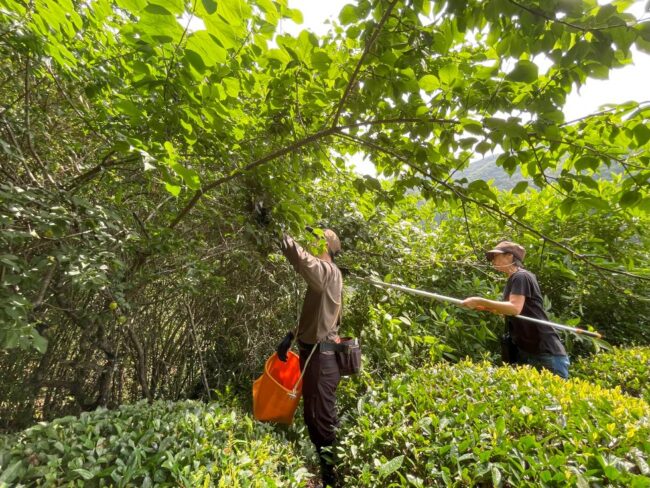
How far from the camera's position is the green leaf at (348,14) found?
124 centimetres

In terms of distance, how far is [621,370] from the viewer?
12.5 feet

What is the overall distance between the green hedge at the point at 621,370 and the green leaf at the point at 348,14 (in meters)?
4.09

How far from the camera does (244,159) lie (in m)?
1.94

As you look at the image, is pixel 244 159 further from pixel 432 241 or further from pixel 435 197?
pixel 432 241

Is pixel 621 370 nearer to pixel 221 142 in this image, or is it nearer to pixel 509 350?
pixel 509 350

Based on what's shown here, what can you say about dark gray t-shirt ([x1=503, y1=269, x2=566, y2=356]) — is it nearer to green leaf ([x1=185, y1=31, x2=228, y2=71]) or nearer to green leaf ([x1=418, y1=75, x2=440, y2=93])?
green leaf ([x1=418, y1=75, x2=440, y2=93])

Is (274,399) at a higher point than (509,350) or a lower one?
lower

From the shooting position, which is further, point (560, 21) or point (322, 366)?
point (322, 366)

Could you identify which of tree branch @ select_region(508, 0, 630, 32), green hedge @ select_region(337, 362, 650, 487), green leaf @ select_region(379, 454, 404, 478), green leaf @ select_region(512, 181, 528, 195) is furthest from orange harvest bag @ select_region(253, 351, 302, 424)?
tree branch @ select_region(508, 0, 630, 32)

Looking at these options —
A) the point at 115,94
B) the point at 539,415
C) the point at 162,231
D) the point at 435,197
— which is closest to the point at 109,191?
the point at 162,231

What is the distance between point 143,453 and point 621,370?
4880mm

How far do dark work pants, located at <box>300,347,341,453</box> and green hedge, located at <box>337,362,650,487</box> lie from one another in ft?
0.57

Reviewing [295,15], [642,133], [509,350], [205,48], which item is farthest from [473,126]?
[509,350]

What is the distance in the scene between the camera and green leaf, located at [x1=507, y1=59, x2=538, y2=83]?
38.6 inches
